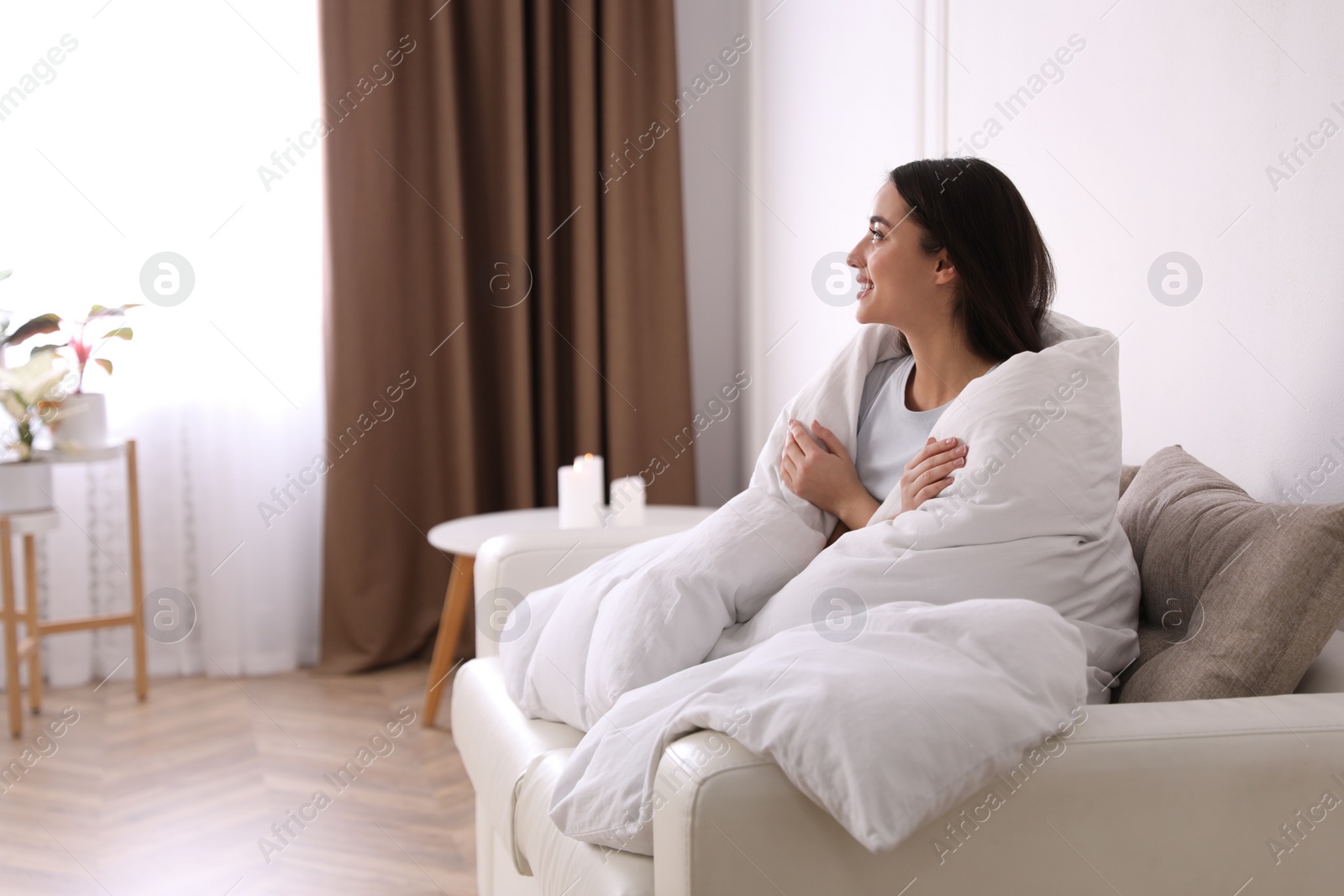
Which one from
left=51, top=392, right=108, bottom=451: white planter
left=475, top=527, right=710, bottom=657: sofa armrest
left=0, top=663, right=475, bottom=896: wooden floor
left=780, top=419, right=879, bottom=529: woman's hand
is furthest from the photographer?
left=51, top=392, right=108, bottom=451: white planter

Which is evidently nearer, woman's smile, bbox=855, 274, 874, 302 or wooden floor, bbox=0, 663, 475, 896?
woman's smile, bbox=855, 274, 874, 302

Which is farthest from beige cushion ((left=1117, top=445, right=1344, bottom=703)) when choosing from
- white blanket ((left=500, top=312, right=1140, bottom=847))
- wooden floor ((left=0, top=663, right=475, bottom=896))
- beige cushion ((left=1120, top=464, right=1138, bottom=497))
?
A: wooden floor ((left=0, top=663, right=475, bottom=896))

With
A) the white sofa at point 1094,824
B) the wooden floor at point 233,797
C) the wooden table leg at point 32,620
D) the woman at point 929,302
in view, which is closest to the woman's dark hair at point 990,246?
the woman at point 929,302

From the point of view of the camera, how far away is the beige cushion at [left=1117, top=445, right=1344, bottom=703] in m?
1.03

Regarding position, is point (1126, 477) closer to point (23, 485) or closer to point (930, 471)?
point (930, 471)

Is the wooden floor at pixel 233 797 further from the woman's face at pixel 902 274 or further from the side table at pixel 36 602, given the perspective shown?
the woman's face at pixel 902 274

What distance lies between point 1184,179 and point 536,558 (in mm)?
1049

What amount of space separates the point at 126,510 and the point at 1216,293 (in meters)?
2.60

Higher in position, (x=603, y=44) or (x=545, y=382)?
(x=603, y=44)

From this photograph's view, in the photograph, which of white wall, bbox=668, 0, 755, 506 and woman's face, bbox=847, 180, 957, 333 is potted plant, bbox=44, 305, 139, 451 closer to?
white wall, bbox=668, 0, 755, 506

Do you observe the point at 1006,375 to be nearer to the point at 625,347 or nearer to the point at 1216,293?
the point at 1216,293

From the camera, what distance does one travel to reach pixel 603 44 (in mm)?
3045

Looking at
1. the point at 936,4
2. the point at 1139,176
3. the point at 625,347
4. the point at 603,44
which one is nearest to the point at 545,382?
the point at 625,347

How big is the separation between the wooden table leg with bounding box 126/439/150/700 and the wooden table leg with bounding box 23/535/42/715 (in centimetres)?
21
